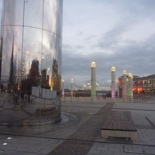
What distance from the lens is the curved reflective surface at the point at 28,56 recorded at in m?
13.1

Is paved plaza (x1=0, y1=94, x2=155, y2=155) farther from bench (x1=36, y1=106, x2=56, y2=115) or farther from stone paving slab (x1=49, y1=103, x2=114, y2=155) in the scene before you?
bench (x1=36, y1=106, x2=56, y2=115)

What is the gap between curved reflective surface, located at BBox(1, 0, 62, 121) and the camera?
13109 millimetres

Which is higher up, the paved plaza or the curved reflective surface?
the curved reflective surface

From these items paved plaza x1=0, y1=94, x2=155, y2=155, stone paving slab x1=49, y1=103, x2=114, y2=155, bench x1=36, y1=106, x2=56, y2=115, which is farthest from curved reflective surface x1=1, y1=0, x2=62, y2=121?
stone paving slab x1=49, y1=103, x2=114, y2=155

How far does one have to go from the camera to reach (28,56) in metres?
13.4

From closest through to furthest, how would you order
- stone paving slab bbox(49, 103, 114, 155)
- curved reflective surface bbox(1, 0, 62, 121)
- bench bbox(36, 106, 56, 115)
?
1. stone paving slab bbox(49, 103, 114, 155)
2. curved reflective surface bbox(1, 0, 62, 121)
3. bench bbox(36, 106, 56, 115)

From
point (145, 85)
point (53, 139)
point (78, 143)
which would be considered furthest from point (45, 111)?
point (145, 85)

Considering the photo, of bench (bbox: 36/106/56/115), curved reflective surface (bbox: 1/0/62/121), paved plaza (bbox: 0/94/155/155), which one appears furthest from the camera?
bench (bbox: 36/106/56/115)

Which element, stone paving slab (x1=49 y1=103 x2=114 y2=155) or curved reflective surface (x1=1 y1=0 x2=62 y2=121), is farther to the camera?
curved reflective surface (x1=1 y1=0 x2=62 y2=121)

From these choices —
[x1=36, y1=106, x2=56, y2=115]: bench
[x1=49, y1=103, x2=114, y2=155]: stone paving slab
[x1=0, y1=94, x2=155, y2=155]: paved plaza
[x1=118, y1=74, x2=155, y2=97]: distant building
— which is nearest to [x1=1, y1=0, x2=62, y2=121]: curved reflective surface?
[x1=36, y1=106, x2=56, y2=115]: bench

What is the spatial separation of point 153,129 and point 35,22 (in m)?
7.35

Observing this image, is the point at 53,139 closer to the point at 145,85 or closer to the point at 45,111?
the point at 45,111

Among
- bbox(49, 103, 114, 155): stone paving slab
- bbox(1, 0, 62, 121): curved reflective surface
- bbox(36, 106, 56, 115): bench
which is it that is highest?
bbox(1, 0, 62, 121): curved reflective surface

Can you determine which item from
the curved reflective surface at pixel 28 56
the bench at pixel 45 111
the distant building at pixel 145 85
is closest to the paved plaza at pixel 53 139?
the bench at pixel 45 111
